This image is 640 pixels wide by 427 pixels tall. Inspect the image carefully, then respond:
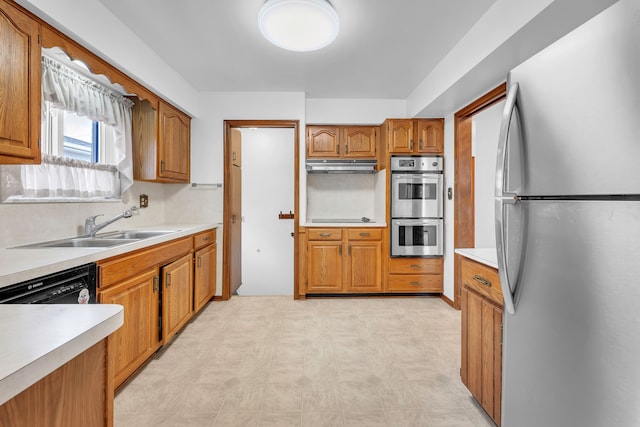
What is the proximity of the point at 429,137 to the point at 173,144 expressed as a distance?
2883mm

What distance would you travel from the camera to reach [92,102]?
2.42 metres

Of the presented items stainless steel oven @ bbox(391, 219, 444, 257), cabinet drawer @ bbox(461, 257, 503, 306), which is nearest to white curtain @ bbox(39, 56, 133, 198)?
cabinet drawer @ bbox(461, 257, 503, 306)

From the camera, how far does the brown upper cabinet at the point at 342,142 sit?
4.03m

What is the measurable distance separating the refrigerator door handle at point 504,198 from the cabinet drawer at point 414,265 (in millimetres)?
2644

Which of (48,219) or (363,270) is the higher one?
(48,219)

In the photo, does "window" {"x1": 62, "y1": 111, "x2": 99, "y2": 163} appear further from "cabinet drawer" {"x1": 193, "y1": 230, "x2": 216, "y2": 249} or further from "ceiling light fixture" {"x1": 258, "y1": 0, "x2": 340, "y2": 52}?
"ceiling light fixture" {"x1": 258, "y1": 0, "x2": 340, "y2": 52}

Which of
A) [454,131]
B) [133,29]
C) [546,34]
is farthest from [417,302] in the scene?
[133,29]

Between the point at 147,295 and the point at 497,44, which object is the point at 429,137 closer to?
the point at 497,44

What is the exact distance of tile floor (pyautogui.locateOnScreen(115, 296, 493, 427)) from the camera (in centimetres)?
172

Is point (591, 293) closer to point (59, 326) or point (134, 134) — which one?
point (59, 326)

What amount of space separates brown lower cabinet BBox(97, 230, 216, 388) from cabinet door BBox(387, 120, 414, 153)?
2.45 meters

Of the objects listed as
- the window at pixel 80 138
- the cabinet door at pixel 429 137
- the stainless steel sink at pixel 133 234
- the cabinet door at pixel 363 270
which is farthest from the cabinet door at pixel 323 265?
the window at pixel 80 138

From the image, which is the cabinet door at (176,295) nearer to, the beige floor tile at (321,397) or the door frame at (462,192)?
the beige floor tile at (321,397)

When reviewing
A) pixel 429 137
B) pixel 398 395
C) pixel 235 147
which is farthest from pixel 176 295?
pixel 429 137
